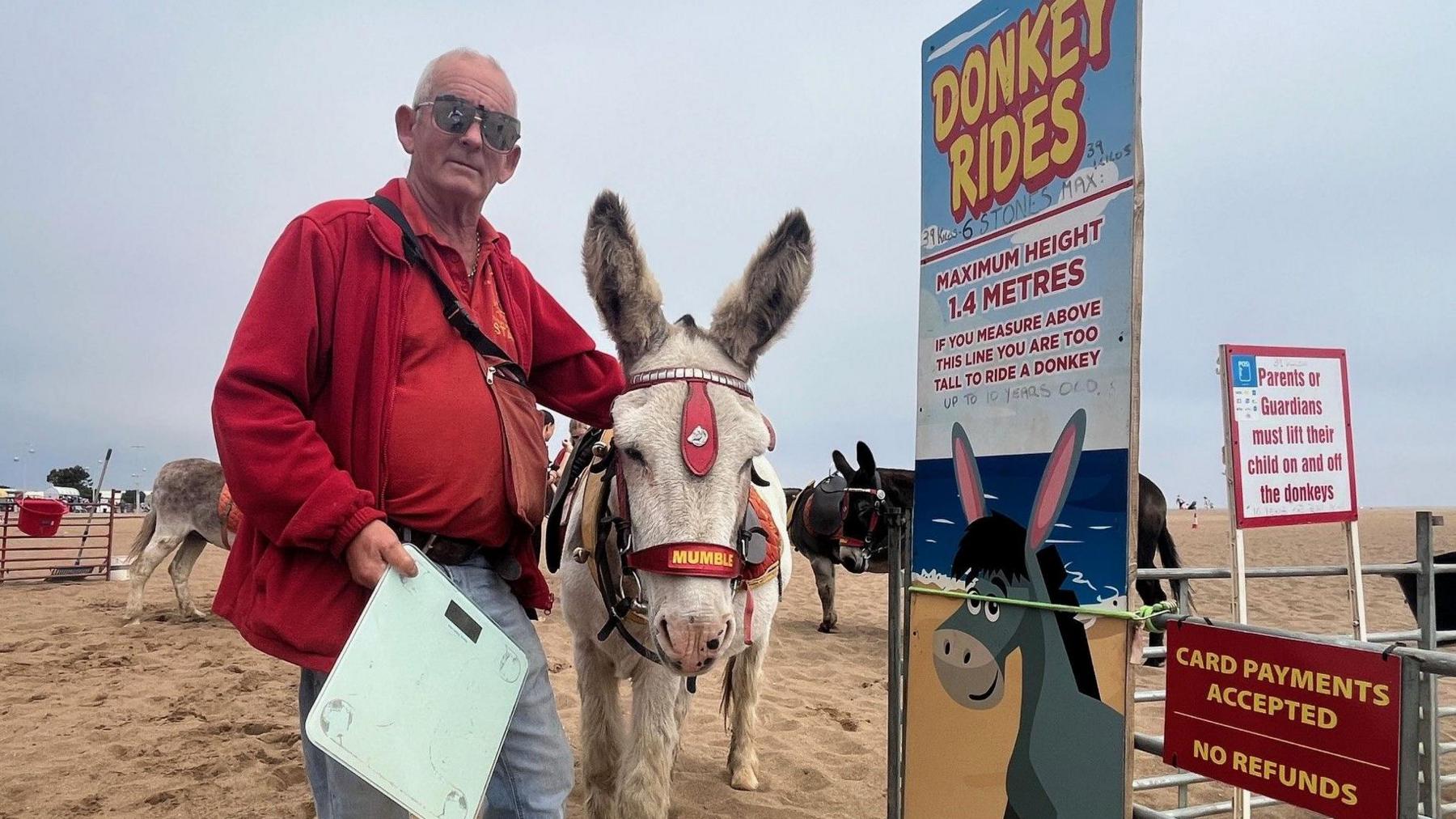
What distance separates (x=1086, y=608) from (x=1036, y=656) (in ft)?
0.78

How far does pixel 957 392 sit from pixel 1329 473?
2.43 m

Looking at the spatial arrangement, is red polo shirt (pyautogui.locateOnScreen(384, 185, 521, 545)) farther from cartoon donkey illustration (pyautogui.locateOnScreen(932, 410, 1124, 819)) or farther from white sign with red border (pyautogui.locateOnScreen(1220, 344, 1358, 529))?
white sign with red border (pyautogui.locateOnScreen(1220, 344, 1358, 529))

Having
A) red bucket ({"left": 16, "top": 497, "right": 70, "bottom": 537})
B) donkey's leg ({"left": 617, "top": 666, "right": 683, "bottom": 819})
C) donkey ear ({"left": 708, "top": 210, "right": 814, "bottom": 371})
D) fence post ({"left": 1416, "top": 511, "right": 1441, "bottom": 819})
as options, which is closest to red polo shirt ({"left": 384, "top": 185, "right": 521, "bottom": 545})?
donkey ear ({"left": 708, "top": 210, "right": 814, "bottom": 371})

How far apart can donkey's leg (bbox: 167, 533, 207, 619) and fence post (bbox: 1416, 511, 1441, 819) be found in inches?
414

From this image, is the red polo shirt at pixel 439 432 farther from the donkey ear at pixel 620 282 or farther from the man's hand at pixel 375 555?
the donkey ear at pixel 620 282

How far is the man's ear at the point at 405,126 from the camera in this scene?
6.18 ft

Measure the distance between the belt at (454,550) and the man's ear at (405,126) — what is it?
962 millimetres

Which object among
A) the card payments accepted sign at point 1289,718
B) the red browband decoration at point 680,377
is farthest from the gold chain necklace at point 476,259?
the card payments accepted sign at point 1289,718

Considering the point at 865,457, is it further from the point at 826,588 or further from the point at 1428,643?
the point at 826,588

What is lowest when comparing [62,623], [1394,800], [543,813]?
[62,623]

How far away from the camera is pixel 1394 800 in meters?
1.30

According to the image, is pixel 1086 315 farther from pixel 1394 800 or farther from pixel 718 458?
pixel 1394 800

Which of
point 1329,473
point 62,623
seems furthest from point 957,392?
point 62,623

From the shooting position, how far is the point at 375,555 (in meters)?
1.48
